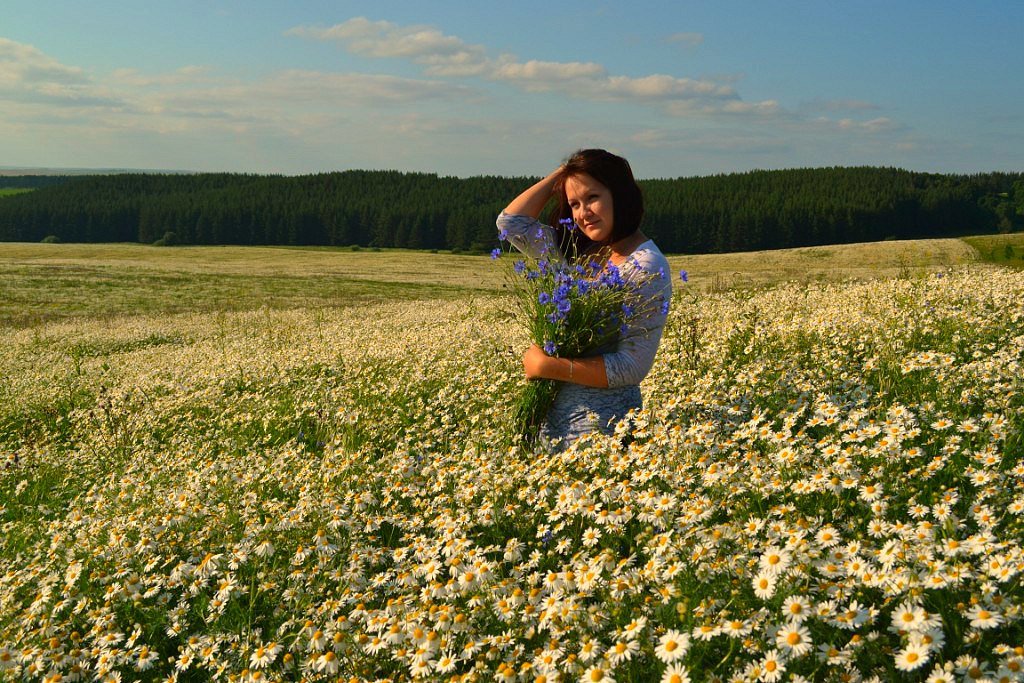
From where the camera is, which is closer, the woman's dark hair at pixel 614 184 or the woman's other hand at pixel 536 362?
the woman's other hand at pixel 536 362

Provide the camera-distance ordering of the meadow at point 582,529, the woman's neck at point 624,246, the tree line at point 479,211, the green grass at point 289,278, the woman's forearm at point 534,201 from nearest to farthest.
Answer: the meadow at point 582,529 < the woman's neck at point 624,246 < the woman's forearm at point 534,201 < the green grass at point 289,278 < the tree line at point 479,211

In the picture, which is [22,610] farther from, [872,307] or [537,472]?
[872,307]

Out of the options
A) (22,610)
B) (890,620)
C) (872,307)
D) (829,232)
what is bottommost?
(22,610)

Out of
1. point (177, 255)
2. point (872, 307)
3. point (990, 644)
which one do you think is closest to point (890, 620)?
point (990, 644)

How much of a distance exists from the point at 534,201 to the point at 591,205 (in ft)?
2.08

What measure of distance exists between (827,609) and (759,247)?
97045 millimetres

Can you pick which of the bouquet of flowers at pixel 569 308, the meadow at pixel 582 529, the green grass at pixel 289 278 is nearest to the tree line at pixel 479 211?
the green grass at pixel 289 278

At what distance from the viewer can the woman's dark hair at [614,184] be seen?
472 centimetres

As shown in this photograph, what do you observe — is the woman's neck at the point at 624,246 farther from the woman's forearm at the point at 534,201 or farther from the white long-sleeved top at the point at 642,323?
the woman's forearm at the point at 534,201

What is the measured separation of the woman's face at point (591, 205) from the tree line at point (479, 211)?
86516 millimetres

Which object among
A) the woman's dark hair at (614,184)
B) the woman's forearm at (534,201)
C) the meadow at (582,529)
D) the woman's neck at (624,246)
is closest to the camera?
the meadow at (582,529)

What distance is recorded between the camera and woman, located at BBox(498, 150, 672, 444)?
15.0ft

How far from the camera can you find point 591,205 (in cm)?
482

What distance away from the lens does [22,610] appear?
4.13 metres
